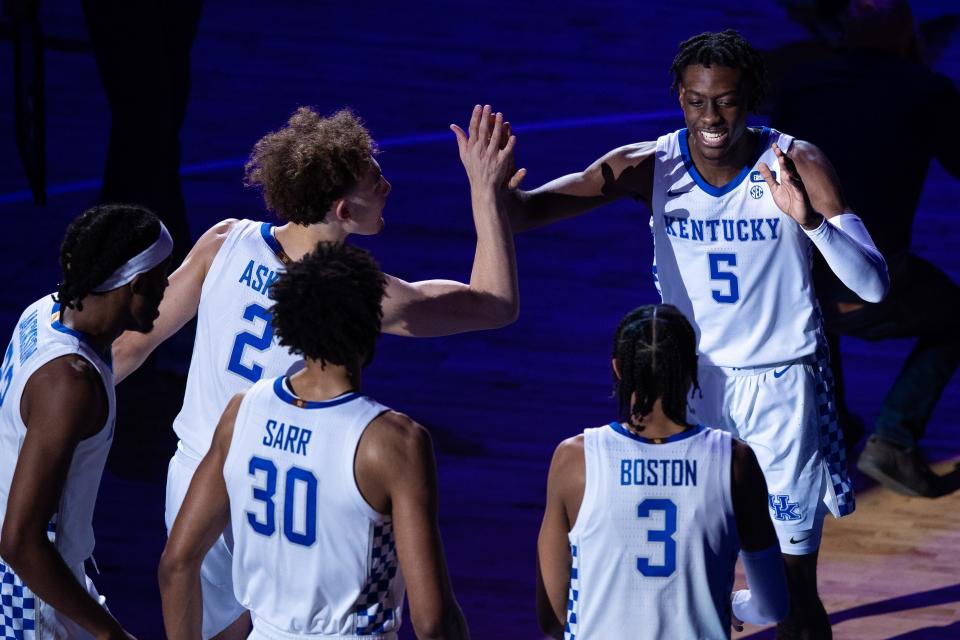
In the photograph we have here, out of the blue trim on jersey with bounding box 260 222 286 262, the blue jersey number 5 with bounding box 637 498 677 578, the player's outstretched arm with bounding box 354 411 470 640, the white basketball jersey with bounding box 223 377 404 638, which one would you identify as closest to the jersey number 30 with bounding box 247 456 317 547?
the white basketball jersey with bounding box 223 377 404 638

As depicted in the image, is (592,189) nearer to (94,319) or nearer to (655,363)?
(655,363)

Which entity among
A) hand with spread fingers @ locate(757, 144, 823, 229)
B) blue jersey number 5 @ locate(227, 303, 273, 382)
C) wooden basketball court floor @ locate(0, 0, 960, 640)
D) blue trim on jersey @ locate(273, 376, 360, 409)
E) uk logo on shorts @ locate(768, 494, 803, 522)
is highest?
Result: hand with spread fingers @ locate(757, 144, 823, 229)

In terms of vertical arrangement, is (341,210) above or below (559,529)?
above

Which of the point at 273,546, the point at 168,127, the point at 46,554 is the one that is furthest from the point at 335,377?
the point at 168,127

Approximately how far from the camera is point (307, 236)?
369 cm

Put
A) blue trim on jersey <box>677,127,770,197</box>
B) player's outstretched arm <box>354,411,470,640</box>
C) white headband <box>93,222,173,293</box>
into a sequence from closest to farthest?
player's outstretched arm <box>354,411,470,640</box>
white headband <box>93,222,173,293</box>
blue trim on jersey <box>677,127,770,197</box>

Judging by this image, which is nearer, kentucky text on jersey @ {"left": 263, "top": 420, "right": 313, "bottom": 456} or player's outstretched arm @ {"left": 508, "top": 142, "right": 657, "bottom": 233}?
kentucky text on jersey @ {"left": 263, "top": 420, "right": 313, "bottom": 456}

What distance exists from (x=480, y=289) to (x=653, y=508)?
1045 mm

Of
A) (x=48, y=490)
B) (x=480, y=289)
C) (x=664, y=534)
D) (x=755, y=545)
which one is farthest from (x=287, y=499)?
(x=480, y=289)

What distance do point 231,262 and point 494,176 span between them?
713 millimetres

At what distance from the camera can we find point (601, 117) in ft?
33.8

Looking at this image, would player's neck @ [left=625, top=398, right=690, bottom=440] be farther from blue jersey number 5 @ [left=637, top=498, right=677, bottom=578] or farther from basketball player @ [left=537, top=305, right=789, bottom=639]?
blue jersey number 5 @ [left=637, top=498, right=677, bottom=578]

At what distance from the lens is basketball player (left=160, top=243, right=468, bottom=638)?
281 centimetres

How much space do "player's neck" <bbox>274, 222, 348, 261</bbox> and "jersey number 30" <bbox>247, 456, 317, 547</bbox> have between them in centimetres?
91
